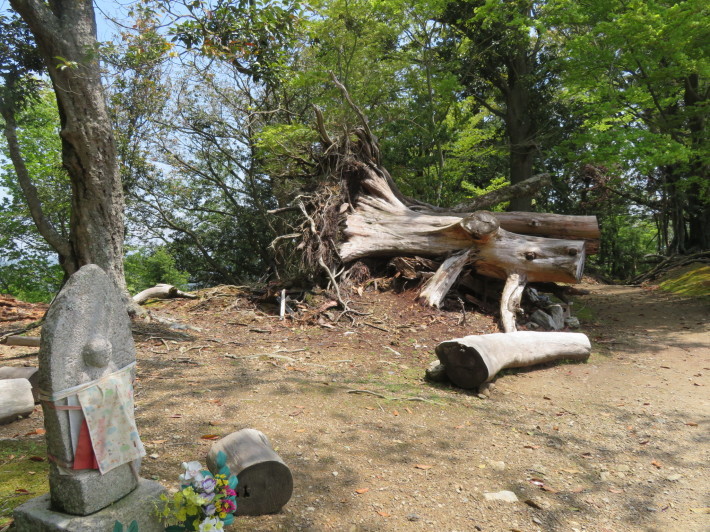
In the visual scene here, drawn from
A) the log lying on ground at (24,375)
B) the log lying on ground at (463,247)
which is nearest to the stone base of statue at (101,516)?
the log lying on ground at (24,375)

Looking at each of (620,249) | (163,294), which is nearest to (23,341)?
(163,294)

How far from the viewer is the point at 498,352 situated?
5734mm

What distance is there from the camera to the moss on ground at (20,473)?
2.69 meters

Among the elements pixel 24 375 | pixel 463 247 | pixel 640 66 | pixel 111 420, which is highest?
pixel 640 66

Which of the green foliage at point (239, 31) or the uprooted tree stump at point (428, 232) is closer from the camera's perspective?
the green foliage at point (239, 31)

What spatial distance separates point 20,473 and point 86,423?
140 centimetres

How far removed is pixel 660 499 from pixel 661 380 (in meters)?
3.22

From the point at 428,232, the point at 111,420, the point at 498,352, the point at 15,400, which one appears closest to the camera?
the point at 111,420

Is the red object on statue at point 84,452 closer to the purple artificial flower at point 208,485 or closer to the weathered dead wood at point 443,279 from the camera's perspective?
the purple artificial flower at point 208,485

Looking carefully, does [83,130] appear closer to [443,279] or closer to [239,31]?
[239,31]

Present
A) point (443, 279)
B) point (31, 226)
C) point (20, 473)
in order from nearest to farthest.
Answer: point (20, 473) < point (443, 279) < point (31, 226)

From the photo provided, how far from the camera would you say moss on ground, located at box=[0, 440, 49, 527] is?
269cm

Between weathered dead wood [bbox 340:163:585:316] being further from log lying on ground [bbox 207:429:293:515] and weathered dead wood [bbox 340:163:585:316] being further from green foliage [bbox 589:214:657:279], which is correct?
green foliage [bbox 589:214:657:279]

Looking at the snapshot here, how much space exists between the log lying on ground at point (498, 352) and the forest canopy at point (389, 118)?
4.59m
